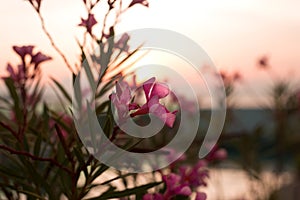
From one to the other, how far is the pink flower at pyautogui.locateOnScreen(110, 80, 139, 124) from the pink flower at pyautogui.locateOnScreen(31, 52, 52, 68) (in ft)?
0.61

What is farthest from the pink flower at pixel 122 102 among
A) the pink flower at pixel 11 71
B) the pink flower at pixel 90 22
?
the pink flower at pixel 11 71

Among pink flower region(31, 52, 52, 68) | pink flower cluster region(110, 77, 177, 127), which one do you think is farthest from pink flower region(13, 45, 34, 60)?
pink flower cluster region(110, 77, 177, 127)

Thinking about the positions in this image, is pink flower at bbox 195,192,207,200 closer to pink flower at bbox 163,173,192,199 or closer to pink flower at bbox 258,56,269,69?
pink flower at bbox 163,173,192,199

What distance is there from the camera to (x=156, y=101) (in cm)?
53

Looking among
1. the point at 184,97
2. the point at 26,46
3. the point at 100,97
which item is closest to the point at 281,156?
the point at 184,97

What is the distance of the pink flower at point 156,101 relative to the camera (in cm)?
52

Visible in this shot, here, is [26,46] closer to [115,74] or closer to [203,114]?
[115,74]

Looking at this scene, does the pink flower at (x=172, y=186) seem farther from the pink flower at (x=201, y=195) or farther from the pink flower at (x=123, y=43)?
the pink flower at (x=123, y=43)

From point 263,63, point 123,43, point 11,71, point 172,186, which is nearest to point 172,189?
point 172,186

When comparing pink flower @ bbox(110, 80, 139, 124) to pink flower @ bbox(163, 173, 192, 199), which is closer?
pink flower @ bbox(110, 80, 139, 124)

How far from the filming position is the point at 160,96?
0.53 meters

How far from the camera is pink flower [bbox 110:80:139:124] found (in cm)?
53

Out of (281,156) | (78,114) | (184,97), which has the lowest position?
(281,156)

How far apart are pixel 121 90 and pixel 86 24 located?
0.48ft
